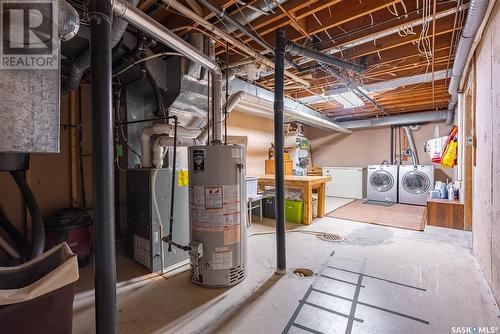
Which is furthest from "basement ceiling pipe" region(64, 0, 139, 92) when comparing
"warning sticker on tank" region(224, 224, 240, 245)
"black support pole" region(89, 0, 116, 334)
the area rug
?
the area rug

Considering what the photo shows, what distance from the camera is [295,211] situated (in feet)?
13.6

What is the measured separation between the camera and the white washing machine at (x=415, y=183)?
223 inches

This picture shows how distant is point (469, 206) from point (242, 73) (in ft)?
12.4

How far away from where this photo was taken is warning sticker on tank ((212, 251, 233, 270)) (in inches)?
80.0

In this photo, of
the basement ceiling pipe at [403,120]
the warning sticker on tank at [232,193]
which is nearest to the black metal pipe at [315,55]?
the warning sticker on tank at [232,193]

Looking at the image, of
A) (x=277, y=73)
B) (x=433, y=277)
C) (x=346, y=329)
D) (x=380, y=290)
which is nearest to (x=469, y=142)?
(x=433, y=277)

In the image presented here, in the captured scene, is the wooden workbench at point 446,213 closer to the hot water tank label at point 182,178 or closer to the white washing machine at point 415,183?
the white washing machine at point 415,183

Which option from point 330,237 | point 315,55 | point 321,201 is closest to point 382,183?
point 321,201

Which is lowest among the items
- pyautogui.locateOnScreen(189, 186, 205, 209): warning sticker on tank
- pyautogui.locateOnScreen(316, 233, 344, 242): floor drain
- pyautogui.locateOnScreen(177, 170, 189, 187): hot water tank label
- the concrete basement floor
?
the concrete basement floor

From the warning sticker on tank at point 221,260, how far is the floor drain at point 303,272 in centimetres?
67

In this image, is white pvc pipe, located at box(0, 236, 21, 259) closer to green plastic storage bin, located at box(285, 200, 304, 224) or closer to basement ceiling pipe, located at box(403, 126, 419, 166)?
green plastic storage bin, located at box(285, 200, 304, 224)

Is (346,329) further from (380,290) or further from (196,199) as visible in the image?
(196,199)

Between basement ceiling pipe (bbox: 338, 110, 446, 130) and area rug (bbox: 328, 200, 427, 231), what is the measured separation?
2066mm

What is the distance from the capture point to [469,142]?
118 inches
